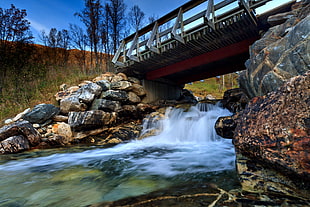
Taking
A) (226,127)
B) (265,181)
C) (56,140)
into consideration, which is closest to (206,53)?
(226,127)

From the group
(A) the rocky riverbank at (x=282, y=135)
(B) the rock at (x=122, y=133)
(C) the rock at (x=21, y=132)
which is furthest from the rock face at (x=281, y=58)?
(C) the rock at (x=21, y=132)

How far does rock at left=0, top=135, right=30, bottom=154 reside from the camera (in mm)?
4930

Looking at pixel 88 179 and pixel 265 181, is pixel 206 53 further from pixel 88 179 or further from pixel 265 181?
pixel 88 179

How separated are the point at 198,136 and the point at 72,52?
63.9 ft

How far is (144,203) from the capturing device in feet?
5.32

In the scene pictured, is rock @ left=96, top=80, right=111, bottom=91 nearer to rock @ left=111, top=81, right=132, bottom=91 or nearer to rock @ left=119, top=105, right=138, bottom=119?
rock @ left=111, top=81, right=132, bottom=91

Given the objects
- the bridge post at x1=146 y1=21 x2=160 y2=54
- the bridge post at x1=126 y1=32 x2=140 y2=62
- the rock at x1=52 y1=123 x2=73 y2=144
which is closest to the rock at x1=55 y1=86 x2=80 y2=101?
the rock at x1=52 y1=123 x2=73 y2=144

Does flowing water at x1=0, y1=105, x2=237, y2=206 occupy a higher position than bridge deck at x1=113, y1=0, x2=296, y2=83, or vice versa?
bridge deck at x1=113, y1=0, x2=296, y2=83

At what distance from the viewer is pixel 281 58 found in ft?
9.68

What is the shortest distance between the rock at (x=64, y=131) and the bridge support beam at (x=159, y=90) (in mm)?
4551

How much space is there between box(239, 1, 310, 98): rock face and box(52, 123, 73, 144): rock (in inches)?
267

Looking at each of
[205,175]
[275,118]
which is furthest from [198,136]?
[275,118]

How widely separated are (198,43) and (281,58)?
4123 millimetres

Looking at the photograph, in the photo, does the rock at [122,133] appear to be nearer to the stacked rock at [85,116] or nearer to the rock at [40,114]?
the stacked rock at [85,116]
